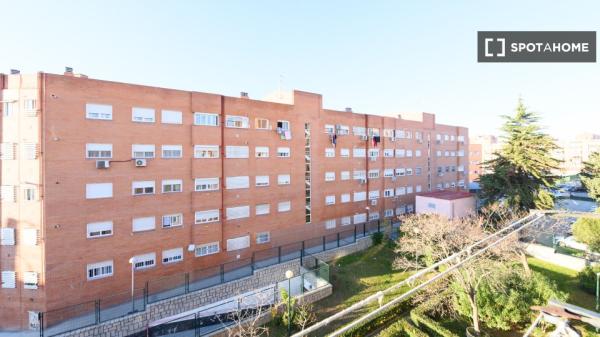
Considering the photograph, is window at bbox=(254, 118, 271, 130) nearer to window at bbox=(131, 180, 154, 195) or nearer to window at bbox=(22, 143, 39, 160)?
window at bbox=(131, 180, 154, 195)

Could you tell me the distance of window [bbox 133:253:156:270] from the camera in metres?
17.1

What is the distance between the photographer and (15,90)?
14.8 m

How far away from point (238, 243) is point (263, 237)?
2.11 metres

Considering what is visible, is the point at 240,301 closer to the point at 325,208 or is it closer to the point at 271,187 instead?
the point at 271,187

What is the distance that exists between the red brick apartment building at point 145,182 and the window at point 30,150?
2.0 inches

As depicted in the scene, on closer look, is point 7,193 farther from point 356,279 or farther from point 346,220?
point 346,220

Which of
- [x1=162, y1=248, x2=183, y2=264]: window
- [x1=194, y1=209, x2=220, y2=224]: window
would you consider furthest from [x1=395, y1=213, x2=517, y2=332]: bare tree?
[x1=162, y1=248, x2=183, y2=264]: window

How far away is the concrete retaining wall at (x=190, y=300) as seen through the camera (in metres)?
14.1

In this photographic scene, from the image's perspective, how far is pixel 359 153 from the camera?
2891cm

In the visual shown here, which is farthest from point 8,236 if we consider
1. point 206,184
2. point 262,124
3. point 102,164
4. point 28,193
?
point 262,124

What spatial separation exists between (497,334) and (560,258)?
11852 millimetres

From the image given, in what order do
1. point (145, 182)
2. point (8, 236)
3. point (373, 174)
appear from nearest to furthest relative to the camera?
point (8, 236) → point (145, 182) → point (373, 174)

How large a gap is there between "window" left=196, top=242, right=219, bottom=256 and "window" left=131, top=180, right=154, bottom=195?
500cm

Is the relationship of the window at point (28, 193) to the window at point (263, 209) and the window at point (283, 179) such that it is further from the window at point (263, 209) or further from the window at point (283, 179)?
the window at point (283, 179)
